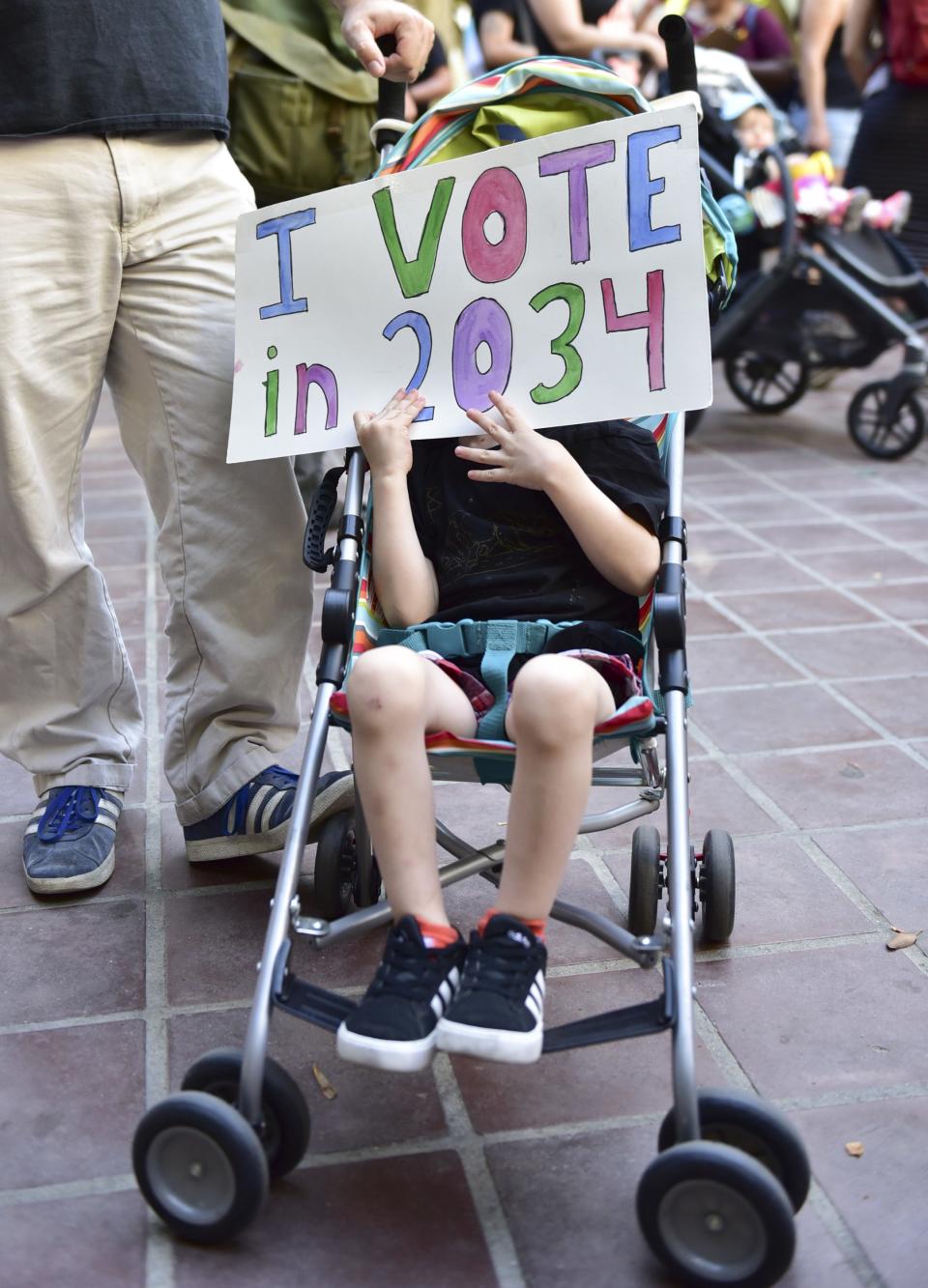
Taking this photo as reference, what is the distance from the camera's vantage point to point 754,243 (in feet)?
19.2

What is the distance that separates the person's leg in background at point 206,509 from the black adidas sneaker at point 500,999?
86 cm

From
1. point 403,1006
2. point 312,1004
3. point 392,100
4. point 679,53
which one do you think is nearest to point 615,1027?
point 403,1006

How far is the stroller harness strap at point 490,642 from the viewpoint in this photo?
2176mm

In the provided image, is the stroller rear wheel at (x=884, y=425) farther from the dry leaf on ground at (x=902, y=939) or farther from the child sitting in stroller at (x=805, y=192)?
the dry leaf on ground at (x=902, y=939)

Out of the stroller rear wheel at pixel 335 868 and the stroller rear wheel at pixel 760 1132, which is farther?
the stroller rear wheel at pixel 335 868

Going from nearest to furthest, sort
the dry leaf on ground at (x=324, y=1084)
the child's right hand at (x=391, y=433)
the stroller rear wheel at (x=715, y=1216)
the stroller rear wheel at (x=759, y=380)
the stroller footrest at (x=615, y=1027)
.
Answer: the stroller rear wheel at (x=715, y=1216)
the stroller footrest at (x=615, y=1027)
the dry leaf on ground at (x=324, y=1084)
the child's right hand at (x=391, y=433)
the stroller rear wheel at (x=759, y=380)

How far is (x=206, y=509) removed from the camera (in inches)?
99.5

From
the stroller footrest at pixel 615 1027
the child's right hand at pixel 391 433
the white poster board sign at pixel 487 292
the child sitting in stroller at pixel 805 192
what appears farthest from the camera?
the child sitting in stroller at pixel 805 192

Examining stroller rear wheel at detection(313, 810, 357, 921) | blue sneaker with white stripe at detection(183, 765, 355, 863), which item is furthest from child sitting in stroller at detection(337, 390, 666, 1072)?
blue sneaker with white stripe at detection(183, 765, 355, 863)

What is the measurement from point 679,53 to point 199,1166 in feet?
6.25

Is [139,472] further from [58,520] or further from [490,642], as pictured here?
[490,642]

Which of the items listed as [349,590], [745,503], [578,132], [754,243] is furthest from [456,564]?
[754,243]

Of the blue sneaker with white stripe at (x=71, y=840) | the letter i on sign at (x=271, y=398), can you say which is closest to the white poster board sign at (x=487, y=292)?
the letter i on sign at (x=271, y=398)

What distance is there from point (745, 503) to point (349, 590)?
10.9ft
